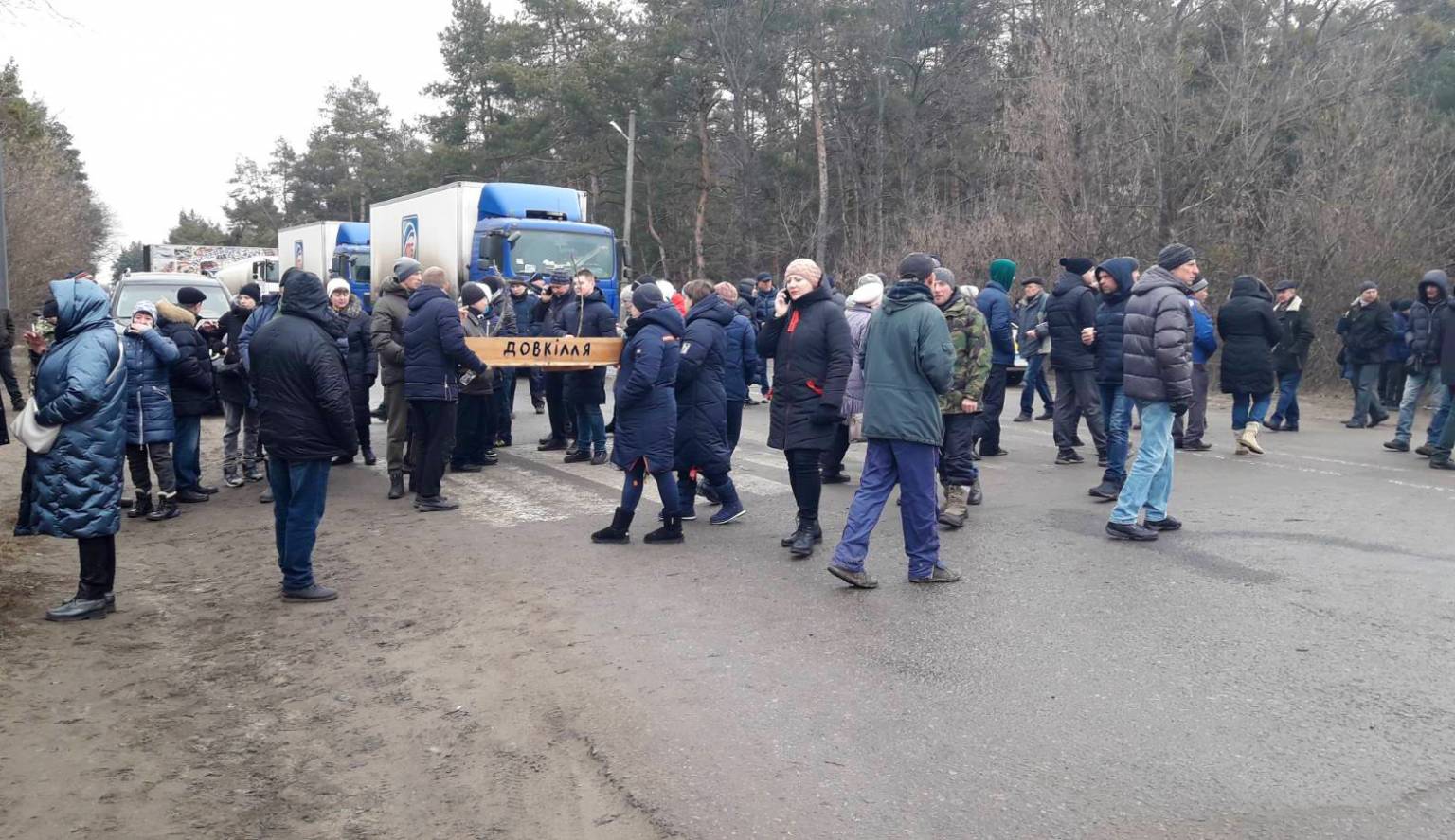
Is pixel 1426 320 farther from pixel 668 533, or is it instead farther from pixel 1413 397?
pixel 668 533

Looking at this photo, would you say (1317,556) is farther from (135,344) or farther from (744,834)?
(135,344)

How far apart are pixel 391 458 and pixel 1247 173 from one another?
1879cm

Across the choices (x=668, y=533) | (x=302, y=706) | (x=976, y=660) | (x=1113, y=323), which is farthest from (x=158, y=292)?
(x=976, y=660)

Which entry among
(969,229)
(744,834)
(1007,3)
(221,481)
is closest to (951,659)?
(744,834)

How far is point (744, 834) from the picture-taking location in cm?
388

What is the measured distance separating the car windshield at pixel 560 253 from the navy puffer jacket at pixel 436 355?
37.5ft

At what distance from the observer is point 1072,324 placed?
10984mm

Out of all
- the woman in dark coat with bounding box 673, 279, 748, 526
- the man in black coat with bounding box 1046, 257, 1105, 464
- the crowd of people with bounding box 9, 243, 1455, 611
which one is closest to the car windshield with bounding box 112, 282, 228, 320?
the crowd of people with bounding box 9, 243, 1455, 611

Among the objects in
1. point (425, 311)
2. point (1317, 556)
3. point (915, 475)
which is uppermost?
point (425, 311)

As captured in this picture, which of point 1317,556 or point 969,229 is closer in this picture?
point 1317,556

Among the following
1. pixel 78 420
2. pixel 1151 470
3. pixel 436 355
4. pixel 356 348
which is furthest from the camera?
pixel 356 348

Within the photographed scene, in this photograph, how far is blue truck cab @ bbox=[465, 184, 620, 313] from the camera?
2142 cm

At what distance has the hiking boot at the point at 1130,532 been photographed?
26.5 ft

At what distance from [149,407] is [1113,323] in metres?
8.29
